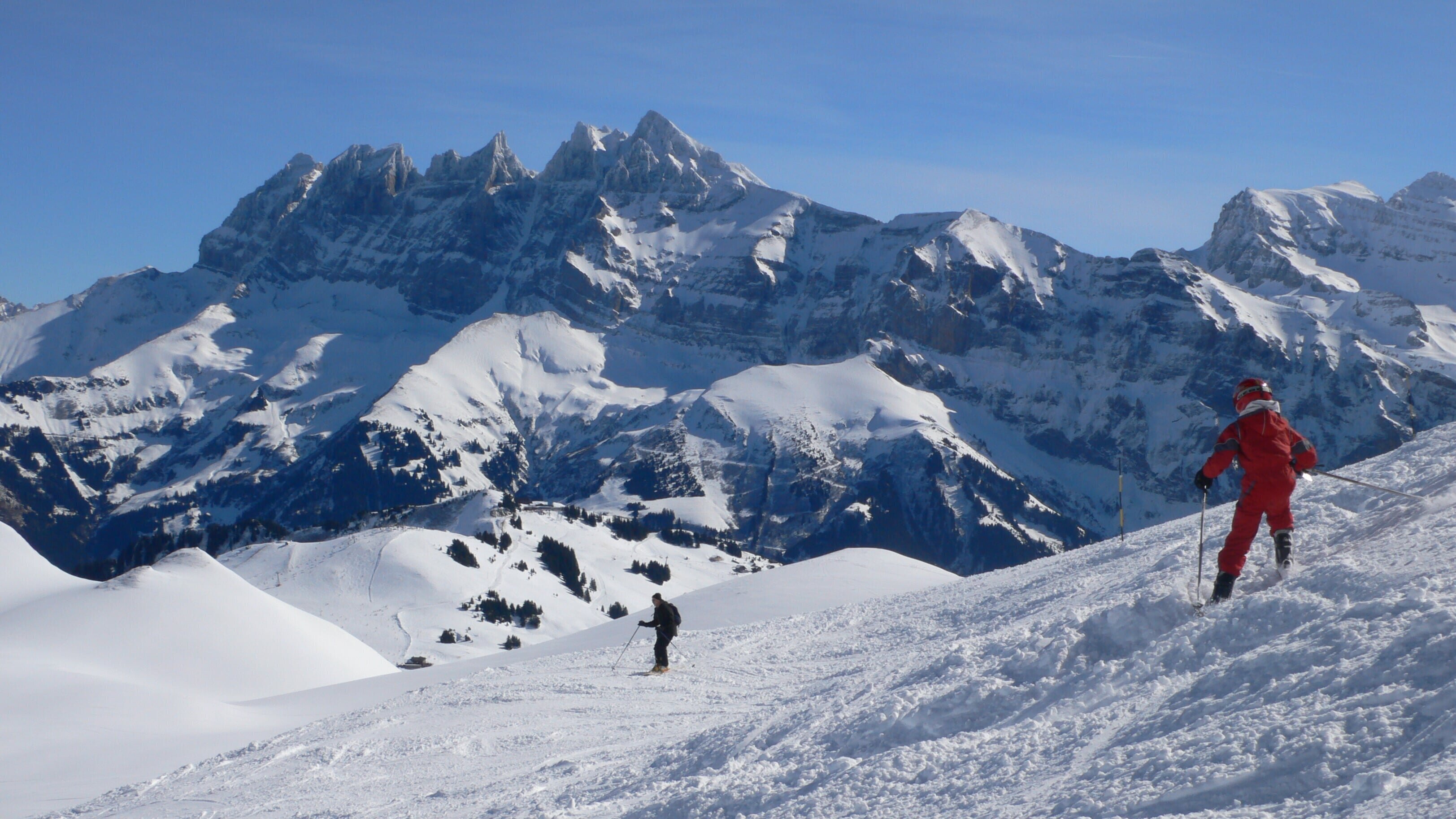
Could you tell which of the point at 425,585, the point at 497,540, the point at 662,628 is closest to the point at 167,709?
the point at 662,628

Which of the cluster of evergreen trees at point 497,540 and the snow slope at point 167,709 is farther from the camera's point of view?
the cluster of evergreen trees at point 497,540

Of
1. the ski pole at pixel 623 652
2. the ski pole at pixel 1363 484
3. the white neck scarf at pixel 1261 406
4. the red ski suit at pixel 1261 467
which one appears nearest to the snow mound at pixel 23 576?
the ski pole at pixel 623 652

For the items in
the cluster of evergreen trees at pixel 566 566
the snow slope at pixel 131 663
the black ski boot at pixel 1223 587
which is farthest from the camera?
the cluster of evergreen trees at pixel 566 566

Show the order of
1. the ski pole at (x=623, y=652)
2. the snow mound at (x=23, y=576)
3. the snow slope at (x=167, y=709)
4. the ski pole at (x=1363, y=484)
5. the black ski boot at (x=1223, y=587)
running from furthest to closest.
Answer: the snow mound at (x=23, y=576), the snow slope at (x=167, y=709), the ski pole at (x=623, y=652), the ski pole at (x=1363, y=484), the black ski boot at (x=1223, y=587)

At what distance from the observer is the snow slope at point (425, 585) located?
80812mm

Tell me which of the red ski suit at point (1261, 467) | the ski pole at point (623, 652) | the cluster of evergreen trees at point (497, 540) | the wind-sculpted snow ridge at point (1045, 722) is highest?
the cluster of evergreen trees at point (497, 540)

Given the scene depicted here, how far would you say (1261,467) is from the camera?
1034 centimetres

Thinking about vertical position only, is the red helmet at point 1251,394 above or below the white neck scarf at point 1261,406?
above

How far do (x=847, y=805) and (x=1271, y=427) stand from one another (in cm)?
500

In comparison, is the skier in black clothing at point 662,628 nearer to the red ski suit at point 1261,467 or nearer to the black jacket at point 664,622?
the black jacket at point 664,622

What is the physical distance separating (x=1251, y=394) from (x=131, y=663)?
1206 inches

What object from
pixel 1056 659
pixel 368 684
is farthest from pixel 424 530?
pixel 1056 659

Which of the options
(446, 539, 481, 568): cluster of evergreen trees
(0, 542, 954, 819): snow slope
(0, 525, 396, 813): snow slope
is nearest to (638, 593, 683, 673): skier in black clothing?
(0, 542, 954, 819): snow slope

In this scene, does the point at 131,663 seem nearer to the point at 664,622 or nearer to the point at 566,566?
the point at 664,622
